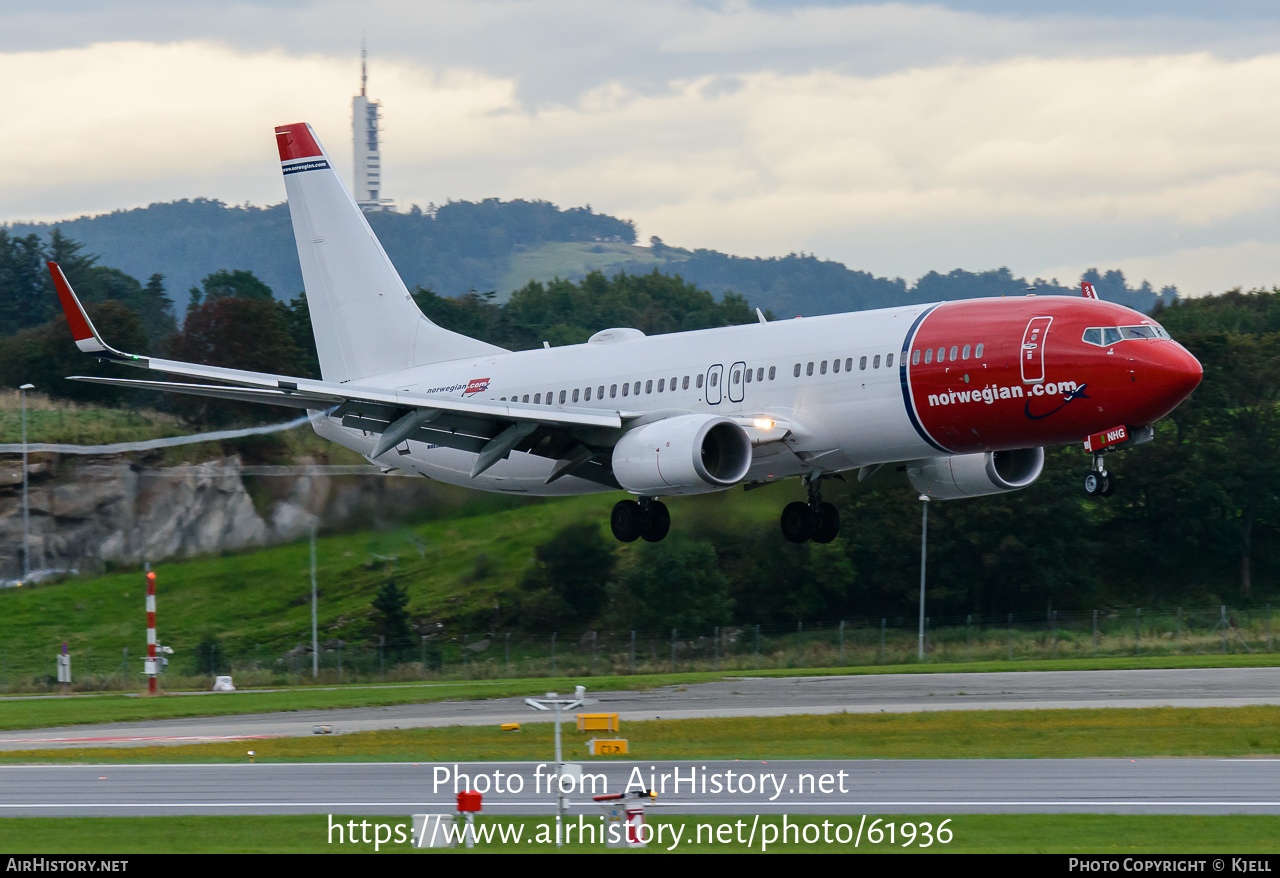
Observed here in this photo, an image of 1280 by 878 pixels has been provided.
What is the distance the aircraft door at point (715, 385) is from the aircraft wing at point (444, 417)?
6.86ft

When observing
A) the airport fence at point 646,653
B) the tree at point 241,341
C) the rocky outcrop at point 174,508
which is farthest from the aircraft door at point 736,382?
the tree at point 241,341

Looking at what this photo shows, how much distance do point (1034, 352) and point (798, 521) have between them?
10372 mm

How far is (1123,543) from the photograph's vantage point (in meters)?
87.4

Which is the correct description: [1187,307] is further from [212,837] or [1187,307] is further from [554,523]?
[212,837]

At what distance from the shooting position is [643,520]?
4166 centimetres

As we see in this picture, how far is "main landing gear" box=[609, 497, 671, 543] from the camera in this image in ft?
136

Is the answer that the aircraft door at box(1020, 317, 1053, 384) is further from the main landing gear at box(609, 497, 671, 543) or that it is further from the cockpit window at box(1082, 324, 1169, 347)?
the main landing gear at box(609, 497, 671, 543)

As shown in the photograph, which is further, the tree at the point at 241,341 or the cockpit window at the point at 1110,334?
the tree at the point at 241,341

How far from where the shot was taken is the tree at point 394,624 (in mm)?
66062

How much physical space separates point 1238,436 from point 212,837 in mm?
76510

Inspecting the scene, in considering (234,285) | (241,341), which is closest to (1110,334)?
(241,341)

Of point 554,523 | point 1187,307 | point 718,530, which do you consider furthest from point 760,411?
point 1187,307

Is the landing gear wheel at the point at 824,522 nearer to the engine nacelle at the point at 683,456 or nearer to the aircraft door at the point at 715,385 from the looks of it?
the aircraft door at the point at 715,385

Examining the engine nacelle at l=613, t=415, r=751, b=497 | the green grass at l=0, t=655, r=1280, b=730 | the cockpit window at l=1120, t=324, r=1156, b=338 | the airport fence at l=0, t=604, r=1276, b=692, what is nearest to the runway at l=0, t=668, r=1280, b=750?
the green grass at l=0, t=655, r=1280, b=730
